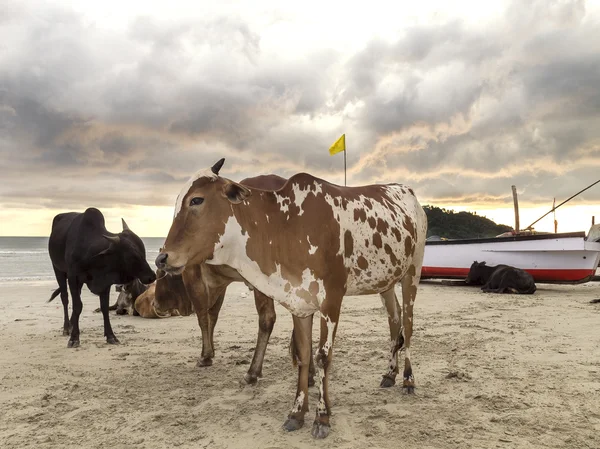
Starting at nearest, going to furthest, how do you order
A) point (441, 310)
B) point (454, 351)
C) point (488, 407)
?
point (488, 407) → point (454, 351) → point (441, 310)

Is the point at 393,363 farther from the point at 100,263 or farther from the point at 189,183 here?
the point at 100,263

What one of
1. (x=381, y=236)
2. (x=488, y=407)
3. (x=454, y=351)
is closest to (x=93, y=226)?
(x=381, y=236)

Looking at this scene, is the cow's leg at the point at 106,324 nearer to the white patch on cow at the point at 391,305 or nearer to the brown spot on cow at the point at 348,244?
the white patch on cow at the point at 391,305

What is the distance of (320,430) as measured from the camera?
3.73 m

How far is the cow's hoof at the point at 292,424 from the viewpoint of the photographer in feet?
12.7

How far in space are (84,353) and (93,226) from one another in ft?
6.70

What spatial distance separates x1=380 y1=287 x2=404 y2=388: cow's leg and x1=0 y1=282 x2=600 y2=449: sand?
18cm

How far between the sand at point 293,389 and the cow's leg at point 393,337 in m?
0.18

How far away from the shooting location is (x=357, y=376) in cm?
534

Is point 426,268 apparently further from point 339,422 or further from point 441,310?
point 339,422

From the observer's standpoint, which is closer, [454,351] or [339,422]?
[339,422]

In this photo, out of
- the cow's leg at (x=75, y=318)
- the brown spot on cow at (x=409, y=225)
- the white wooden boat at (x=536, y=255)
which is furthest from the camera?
the white wooden boat at (x=536, y=255)

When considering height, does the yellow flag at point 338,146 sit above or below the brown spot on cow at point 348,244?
above

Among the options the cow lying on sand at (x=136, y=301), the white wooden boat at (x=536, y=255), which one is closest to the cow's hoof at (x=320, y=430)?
the cow lying on sand at (x=136, y=301)
